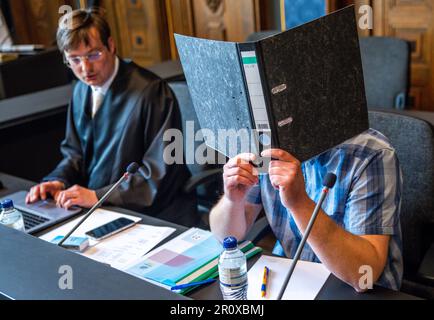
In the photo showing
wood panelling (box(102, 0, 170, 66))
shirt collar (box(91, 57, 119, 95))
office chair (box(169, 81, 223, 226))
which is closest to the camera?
shirt collar (box(91, 57, 119, 95))

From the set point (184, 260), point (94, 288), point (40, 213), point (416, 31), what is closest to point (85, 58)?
point (40, 213)

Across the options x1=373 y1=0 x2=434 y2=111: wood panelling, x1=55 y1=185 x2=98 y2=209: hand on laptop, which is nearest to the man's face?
x1=55 y1=185 x2=98 y2=209: hand on laptop

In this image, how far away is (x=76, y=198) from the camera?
169 centimetres

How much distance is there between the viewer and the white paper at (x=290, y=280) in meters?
1.12

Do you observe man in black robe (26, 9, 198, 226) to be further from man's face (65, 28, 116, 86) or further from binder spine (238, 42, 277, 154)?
binder spine (238, 42, 277, 154)

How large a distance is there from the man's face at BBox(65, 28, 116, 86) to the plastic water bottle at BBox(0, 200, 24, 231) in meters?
0.55

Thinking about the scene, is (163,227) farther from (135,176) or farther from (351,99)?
(351,99)

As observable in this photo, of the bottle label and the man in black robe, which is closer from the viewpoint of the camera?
the bottle label

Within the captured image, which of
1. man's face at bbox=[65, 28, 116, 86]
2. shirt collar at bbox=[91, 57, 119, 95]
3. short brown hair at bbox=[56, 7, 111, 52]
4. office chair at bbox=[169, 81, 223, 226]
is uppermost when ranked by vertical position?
short brown hair at bbox=[56, 7, 111, 52]

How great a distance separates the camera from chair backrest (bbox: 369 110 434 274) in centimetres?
145

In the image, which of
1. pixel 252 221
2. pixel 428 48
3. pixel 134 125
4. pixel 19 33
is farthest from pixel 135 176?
pixel 19 33

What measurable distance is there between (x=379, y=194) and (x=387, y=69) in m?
1.43

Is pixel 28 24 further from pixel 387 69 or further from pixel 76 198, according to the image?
pixel 76 198

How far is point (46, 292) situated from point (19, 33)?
12.7ft
